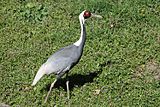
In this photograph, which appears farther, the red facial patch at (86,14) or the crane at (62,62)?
the red facial patch at (86,14)

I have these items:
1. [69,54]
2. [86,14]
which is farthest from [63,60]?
[86,14]

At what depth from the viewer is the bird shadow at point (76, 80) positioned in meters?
7.95

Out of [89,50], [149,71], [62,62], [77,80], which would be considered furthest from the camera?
[89,50]

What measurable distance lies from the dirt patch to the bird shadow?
25.3 inches

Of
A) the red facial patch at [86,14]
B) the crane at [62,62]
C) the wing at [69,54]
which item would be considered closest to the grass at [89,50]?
the crane at [62,62]

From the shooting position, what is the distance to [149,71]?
27.0ft

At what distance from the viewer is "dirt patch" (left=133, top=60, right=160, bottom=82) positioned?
26.6 ft

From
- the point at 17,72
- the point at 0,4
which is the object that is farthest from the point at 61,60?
the point at 0,4

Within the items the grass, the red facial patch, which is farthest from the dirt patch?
the red facial patch

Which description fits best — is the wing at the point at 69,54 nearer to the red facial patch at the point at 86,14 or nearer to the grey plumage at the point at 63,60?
the grey plumage at the point at 63,60

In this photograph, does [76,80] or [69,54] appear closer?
[69,54]

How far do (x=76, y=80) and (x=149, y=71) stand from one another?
1196mm

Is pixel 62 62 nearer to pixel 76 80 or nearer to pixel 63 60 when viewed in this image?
pixel 63 60

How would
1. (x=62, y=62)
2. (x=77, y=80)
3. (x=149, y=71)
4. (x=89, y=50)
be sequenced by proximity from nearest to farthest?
(x=62, y=62) → (x=77, y=80) → (x=149, y=71) → (x=89, y=50)
